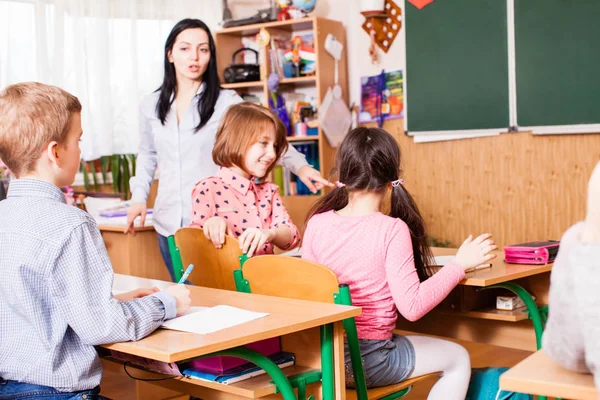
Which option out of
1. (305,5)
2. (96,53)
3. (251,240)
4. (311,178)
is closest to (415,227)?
(251,240)

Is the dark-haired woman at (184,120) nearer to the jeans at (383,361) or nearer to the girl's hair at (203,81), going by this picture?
the girl's hair at (203,81)

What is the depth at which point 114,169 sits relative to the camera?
5234 mm

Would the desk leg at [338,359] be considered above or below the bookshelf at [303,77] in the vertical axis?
below

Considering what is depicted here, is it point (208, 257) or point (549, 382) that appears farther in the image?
point (208, 257)

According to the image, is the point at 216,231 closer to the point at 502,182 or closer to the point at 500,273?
the point at 500,273

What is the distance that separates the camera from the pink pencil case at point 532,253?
2389 mm

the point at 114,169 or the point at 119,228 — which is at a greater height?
the point at 114,169

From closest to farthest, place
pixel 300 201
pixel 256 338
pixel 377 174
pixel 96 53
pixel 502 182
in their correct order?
pixel 256 338 < pixel 377 174 < pixel 502 182 < pixel 96 53 < pixel 300 201

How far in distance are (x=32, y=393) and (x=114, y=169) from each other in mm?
3730

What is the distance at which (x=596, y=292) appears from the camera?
3.35 ft

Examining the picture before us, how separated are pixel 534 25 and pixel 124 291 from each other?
306 cm

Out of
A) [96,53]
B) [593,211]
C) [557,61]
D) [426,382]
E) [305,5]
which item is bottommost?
Answer: [426,382]

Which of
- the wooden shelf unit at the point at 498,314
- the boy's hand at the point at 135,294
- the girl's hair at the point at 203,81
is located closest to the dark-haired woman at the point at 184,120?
the girl's hair at the point at 203,81

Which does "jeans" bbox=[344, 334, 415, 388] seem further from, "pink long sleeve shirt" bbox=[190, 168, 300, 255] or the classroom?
"pink long sleeve shirt" bbox=[190, 168, 300, 255]
